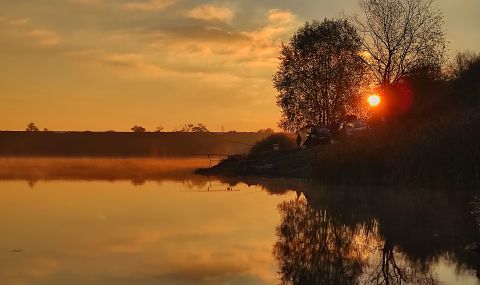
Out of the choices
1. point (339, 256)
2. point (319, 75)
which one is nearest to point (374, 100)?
point (319, 75)

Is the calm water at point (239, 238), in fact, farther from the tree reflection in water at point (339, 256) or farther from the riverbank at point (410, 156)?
the riverbank at point (410, 156)

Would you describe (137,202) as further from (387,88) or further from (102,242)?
(387,88)

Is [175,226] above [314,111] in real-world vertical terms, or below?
below

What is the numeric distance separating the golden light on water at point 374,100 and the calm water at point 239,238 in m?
32.2

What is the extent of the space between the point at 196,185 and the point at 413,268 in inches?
949

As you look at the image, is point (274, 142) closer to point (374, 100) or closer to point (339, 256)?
point (374, 100)

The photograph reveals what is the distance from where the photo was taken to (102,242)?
15.9 m

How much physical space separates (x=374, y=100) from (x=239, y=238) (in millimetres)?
46604

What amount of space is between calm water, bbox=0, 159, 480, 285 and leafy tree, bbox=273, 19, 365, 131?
35049 mm

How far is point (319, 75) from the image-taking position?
6444 centimetres

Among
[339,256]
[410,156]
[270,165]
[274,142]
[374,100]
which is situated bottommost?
[339,256]

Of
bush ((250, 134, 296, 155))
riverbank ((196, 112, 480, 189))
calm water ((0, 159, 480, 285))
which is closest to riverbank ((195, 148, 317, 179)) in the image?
riverbank ((196, 112, 480, 189))

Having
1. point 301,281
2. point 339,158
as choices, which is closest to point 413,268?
point 301,281

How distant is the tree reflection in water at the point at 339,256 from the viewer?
1223 cm
